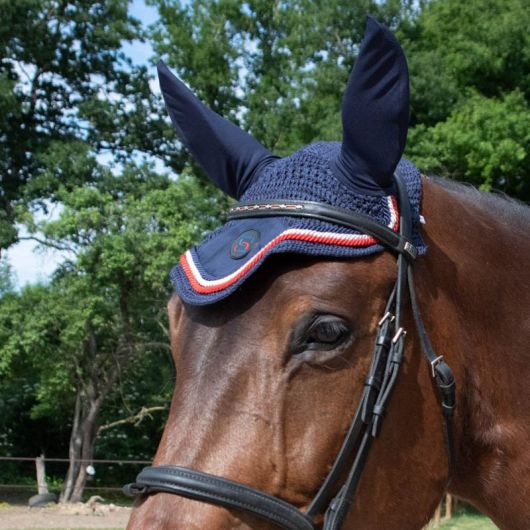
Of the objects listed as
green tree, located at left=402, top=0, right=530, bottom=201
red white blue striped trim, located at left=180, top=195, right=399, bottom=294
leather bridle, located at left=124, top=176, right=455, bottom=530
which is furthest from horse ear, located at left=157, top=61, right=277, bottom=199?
green tree, located at left=402, top=0, right=530, bottom=201

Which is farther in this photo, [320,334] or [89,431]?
[89,431]

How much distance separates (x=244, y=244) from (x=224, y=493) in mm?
648

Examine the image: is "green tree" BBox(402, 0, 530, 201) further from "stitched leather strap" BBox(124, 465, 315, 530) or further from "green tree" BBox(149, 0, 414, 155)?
"stitched leather strap" BBox(124, 465, 315, 530)

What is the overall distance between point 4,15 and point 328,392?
2679 centimetres

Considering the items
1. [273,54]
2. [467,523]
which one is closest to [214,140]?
[467,523]

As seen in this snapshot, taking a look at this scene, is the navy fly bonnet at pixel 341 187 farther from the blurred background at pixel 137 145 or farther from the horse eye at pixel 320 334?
the blurred background at pixel 137 145

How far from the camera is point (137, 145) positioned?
28.2 metres

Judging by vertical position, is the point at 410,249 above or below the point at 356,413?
above

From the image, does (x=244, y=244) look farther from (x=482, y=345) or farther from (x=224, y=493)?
(x=482, y=345)

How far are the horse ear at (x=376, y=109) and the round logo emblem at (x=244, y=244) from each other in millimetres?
323

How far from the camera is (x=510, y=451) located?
2.18 m

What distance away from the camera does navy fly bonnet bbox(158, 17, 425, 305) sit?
1.84 m

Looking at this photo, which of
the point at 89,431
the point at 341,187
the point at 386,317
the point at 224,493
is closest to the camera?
the point at 224,493

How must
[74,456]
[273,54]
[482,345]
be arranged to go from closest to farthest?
1. [482,345]
2. [74,456]
3. [273,54]
